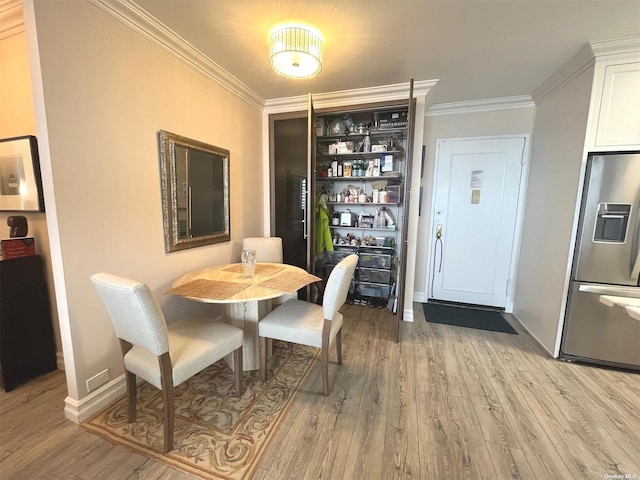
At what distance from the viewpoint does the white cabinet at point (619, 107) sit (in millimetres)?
1896

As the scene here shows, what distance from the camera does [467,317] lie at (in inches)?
120

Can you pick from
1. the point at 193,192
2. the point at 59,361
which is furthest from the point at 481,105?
the point at 59,361

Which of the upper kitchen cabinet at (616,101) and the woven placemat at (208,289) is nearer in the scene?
the woven placemat at (208,289)

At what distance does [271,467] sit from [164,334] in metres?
0.84

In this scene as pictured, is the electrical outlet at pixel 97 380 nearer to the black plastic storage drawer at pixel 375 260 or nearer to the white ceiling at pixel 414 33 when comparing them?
the white ceiling at pixel 414 33

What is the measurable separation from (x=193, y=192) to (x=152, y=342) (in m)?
1.33

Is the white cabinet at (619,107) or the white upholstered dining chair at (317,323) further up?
the white cabinet at (619,107)

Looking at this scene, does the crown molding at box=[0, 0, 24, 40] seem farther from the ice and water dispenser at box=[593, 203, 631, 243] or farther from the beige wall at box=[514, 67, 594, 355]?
the ice and water dispenser at box=[593, 203, 631, 243]

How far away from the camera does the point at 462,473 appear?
1259 mm

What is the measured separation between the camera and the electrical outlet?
1.56 m

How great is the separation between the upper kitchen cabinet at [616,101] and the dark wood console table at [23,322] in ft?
13.9

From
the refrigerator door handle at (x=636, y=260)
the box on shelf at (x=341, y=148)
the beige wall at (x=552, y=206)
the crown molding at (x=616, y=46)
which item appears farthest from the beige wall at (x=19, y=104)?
the refrigerator door handle at (x=636, y=260)

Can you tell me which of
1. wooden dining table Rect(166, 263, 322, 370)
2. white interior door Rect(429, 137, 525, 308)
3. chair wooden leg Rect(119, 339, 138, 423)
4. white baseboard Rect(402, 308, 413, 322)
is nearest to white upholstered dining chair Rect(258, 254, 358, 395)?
wooden dining table Rect(166, 263, 322, 370)

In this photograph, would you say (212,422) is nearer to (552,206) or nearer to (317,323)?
(317,323)
